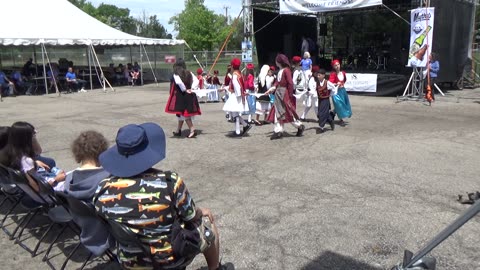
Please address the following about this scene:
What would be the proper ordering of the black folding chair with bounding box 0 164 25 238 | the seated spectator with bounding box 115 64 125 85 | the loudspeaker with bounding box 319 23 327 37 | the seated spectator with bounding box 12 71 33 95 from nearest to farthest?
the black folding chair with bounding box 0 164 25 238
the seated spectator with bounding box 12 71 33 95
the seated spectator with bounding box 115 64 125 85
the loudspeaker with bounding box 319 23 327 37

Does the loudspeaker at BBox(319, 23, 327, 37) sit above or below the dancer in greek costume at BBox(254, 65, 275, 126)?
above

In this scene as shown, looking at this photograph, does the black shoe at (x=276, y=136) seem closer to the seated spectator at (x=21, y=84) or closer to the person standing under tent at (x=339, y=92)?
the person standing under tent at (x=339, y=92)

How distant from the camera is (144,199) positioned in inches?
95.7

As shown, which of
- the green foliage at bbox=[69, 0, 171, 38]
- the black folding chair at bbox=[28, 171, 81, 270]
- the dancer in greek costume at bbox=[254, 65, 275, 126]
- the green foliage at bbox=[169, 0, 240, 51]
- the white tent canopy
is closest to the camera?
the black folding chair at bbox=[28, 171, 81, 270]

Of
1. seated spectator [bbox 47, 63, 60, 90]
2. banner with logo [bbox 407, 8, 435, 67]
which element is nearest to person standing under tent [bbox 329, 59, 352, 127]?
banner with logo [bbox 407, 8, 435, 67]

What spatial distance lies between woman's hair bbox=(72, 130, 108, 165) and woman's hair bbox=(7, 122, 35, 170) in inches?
39.3

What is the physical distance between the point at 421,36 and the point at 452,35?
13.6 ft

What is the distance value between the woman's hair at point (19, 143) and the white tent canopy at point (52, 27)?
14.5 metres

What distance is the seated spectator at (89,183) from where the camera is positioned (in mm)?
3029

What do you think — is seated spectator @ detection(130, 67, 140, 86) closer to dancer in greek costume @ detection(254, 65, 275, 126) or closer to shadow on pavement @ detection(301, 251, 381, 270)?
dancer in greek costume @ detection(254, 65, 275, 126)

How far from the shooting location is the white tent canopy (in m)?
17.6

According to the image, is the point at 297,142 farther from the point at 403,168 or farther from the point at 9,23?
the point at 9,23

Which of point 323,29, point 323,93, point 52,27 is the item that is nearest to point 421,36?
point 323,93

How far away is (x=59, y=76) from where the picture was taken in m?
20.4
